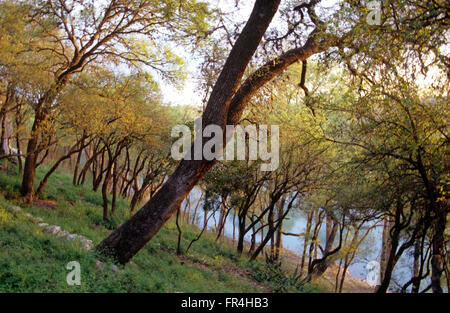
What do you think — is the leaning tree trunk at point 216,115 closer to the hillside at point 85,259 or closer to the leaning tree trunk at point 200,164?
the leaning tree trunk at point 200,164

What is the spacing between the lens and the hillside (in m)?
5.08

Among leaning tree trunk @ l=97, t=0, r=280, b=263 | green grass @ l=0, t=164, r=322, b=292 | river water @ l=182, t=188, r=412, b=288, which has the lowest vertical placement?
river water @ l=182, t=188, r=412, b=288

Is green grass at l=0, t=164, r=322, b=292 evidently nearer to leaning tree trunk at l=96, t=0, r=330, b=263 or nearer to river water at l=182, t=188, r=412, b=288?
leaning tree trunk at l=96, t=0, r=330, b=263

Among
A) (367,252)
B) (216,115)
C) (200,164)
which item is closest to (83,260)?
(200,164)

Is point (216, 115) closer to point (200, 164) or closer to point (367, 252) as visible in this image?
point (200, 164)

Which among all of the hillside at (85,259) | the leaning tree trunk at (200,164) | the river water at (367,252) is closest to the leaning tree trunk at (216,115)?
the leaning tree trunk at (200,164)

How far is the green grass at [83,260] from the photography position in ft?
16.4

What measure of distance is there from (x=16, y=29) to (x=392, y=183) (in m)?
11.4

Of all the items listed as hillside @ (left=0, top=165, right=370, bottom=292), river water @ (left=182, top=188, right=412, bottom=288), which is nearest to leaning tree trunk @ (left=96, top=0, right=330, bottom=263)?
hillside @ (left=0, top=165, right=370, bottom=292)

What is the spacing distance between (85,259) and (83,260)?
0.13 ft

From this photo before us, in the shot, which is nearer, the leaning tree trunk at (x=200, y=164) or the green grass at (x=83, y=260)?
the green grass at (x=83, y=260)

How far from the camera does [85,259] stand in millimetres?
5926

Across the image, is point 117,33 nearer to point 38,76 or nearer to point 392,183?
point 38,76

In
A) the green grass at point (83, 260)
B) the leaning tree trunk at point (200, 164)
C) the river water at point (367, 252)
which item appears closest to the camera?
the green grass at point (83, 260)
